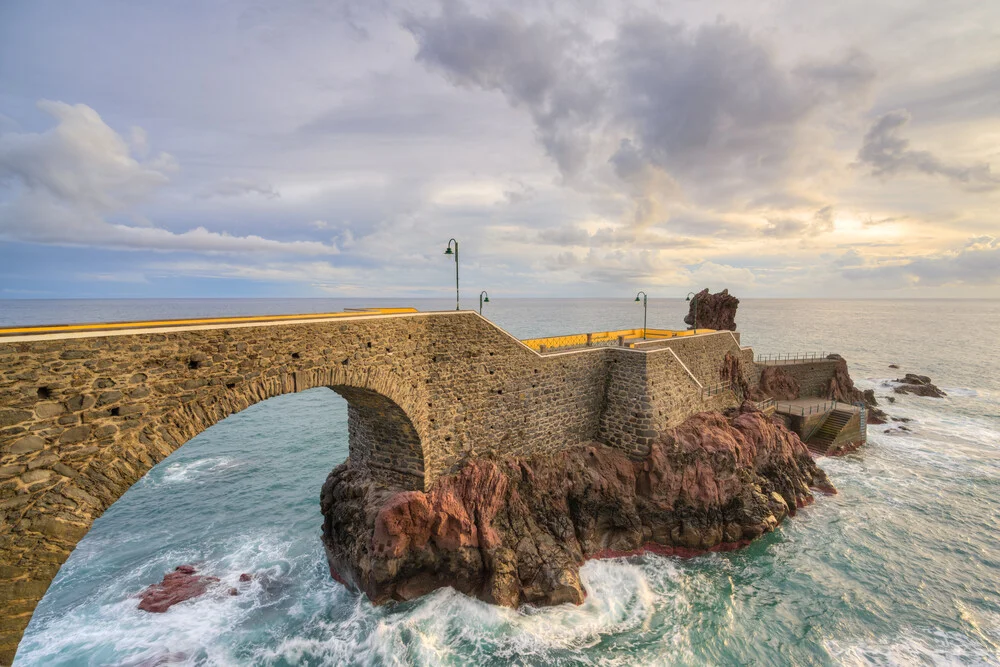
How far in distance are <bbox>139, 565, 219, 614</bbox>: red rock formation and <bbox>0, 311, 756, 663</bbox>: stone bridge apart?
25.2 feet

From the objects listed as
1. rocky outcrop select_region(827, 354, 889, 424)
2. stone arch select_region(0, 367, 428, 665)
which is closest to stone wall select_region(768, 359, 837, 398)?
rocky outcrop select_region(827, 354, 889, 424)

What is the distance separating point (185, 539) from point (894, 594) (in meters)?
31.5

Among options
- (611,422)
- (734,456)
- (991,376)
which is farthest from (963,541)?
(991,376)

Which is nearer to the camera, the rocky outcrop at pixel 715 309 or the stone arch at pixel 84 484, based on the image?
the stone arch at pixel 84 484

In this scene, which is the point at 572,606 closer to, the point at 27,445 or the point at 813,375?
the point at 27,445

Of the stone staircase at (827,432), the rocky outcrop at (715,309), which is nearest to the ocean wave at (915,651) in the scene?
the stone staircase at (827,432)

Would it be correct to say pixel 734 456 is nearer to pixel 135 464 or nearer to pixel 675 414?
pixel 675 414

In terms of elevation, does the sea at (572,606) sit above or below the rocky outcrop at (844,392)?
below

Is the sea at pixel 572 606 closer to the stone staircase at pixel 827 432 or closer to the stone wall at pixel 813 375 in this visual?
the stone staircase at pixel 827 432

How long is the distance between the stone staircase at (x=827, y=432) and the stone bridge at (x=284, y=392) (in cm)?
1506

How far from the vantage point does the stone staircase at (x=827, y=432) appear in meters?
32.9

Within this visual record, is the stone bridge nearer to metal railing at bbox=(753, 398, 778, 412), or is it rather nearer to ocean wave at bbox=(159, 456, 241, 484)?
metal railing at bbox=(753, 398, 778, 412)

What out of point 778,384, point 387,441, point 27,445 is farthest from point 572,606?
point 778,384

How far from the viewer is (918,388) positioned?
5156cm
